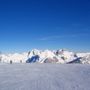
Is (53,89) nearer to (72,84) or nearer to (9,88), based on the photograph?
(72,84)

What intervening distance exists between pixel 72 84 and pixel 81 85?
1.54 feet

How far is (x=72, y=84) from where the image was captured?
993 cm

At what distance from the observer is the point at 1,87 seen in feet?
30.2

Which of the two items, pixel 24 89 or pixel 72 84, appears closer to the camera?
pixel 24 89

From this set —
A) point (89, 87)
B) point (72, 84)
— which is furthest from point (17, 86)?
point (89, 87)

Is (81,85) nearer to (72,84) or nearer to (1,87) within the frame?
(72,84)

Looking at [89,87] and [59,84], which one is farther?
[59,84]

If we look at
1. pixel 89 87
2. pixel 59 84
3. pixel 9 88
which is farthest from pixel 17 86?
pixel 89 87

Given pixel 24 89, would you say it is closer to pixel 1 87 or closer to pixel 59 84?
pixel 1 87

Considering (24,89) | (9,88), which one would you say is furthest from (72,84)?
(9,88)

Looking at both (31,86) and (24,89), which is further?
(31,86)

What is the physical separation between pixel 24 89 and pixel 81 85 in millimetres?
2889

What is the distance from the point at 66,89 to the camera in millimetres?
8883

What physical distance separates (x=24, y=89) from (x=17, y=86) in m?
0.73
